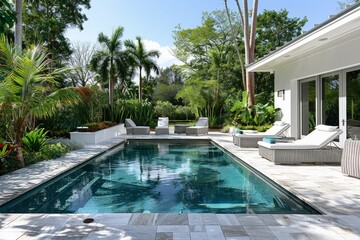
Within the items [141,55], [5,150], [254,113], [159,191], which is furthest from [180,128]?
[159,191]

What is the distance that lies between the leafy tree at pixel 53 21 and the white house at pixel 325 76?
1381cm

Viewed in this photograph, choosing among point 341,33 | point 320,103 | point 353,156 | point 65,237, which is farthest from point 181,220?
point 320,103

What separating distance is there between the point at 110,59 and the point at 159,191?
18166 mm

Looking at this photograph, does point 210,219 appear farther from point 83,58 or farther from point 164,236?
point 83,58

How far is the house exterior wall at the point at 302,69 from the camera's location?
855 centimetres

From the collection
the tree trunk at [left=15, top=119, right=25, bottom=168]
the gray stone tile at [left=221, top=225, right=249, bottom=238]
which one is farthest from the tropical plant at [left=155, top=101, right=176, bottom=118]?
the gray stone tile at [left=221, top=225, right=249, bottom=238]

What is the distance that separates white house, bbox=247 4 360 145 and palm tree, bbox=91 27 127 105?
1205 cm

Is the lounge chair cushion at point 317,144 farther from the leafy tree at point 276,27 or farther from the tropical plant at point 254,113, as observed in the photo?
the leafy tree at point 276,27

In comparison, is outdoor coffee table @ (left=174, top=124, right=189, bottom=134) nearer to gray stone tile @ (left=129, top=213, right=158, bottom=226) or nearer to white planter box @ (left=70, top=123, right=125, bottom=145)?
white planter box @ (left=70, top=123, right=125, bottom=145)

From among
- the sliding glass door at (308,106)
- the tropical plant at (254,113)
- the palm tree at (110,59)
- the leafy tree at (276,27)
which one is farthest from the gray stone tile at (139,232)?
the leafy tree at (276,27)

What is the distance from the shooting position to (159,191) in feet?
19.3

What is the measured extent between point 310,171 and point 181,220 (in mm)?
4129

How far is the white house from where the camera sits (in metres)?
7.61

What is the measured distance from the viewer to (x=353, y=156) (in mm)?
5852
